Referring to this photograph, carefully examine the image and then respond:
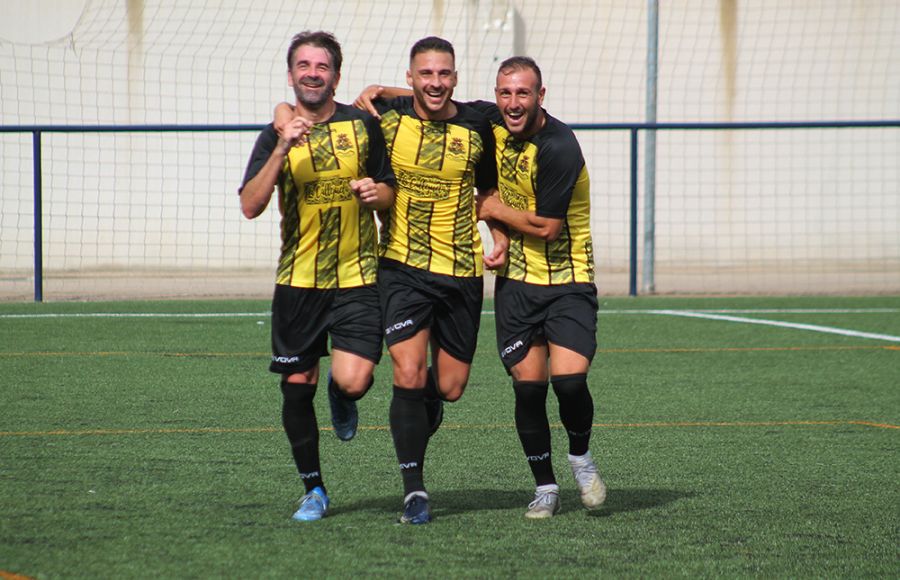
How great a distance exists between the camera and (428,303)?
17.2 ft

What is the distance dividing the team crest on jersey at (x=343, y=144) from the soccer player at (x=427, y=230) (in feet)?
0.79

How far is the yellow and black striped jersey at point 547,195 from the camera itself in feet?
17.0

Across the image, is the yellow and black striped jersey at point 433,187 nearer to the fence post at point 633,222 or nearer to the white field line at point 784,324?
the white field line at point 784,324

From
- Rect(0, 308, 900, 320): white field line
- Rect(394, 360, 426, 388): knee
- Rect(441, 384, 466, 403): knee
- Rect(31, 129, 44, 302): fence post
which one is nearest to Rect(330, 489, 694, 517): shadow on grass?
Rect(441, 384, 466, 403): knee

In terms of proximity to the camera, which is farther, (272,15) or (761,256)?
(761,256)

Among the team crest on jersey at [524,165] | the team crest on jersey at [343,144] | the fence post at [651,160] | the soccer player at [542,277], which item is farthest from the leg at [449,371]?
the fence post at [651,160]

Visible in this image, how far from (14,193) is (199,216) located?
8.31 feet

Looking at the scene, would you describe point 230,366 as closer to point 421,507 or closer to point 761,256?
point 421,507

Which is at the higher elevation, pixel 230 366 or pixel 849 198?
pixel 849 198

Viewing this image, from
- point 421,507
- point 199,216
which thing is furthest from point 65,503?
point 199,216

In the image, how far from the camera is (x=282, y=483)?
5.72 metres

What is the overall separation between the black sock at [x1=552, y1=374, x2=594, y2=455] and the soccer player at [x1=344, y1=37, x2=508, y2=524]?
1.40 ft

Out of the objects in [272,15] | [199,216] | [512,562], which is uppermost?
[272,15]

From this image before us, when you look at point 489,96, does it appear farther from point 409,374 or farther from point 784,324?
point 409,374
